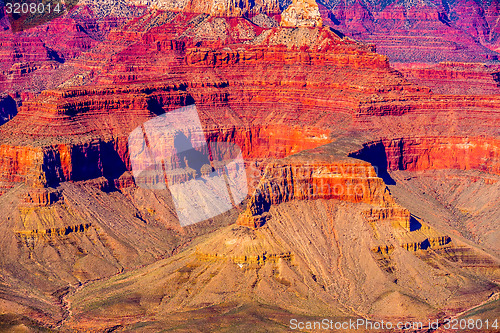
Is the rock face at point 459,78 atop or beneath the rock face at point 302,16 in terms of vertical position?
beneath

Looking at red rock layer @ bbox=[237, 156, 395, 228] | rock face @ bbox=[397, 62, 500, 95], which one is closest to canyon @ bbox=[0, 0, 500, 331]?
red rock layer @ bbox=[237, 156, 395, 228]

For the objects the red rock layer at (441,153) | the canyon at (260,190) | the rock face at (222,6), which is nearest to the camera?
the canyon at (260,190)

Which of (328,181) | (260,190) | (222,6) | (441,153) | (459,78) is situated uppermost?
(222,6)

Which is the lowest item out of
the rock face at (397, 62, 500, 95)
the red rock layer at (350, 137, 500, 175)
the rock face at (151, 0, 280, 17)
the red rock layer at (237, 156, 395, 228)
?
the red rock layer at (350, 137, 500, 175)

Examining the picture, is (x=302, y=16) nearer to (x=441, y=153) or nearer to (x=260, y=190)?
(x=441, y=153)

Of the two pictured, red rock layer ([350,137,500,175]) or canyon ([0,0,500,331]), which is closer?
canyon ([0,0,500,331])

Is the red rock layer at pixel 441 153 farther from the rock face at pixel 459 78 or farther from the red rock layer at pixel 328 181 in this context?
the rock face at pixel 459 78

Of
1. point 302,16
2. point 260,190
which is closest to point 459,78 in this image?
point 302,16

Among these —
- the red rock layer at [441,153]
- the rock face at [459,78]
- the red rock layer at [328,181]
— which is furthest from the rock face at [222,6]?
the red rock layer at [328,181]

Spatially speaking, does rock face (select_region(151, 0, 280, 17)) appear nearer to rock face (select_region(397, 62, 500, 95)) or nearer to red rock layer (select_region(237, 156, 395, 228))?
rock face (select_region(397, 62, 500, 95))
